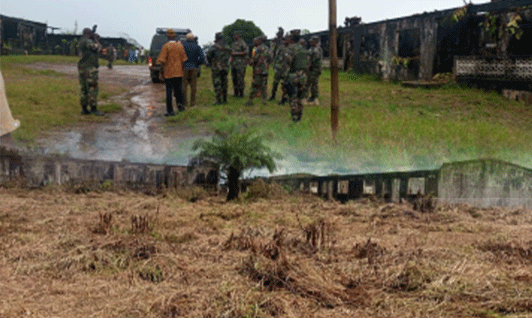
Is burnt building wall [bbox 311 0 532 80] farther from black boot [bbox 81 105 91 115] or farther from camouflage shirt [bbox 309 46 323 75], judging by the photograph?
black boot [bbox 81 105 91 115]

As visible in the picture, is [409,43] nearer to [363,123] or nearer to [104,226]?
[363,123]

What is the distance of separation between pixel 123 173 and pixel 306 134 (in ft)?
9.49

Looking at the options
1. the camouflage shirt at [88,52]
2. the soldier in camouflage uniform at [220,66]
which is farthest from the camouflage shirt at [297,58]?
the camouflage shirt at [88,52]

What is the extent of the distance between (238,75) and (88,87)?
3.71 metres

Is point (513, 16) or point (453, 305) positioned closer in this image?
point (453, 305)

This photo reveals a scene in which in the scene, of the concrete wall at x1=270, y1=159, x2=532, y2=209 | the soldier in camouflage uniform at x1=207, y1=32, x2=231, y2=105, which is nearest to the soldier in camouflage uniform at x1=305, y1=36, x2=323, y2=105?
the soldier in camouflage uniform at x1=207, y1=32, x2=231, y2=105

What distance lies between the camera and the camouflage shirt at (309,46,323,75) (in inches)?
580

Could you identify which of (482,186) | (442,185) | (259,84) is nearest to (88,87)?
(259,84)

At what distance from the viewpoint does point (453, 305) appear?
4957mm

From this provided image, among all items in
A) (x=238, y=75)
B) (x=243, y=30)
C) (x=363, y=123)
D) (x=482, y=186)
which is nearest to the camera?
(x=482, y=186)

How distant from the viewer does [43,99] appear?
12.8m

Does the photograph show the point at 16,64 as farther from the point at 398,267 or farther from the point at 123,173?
the point at 398,267

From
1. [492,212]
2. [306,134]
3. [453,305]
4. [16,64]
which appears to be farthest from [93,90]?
[16,64]

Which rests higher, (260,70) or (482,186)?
(260,70)
